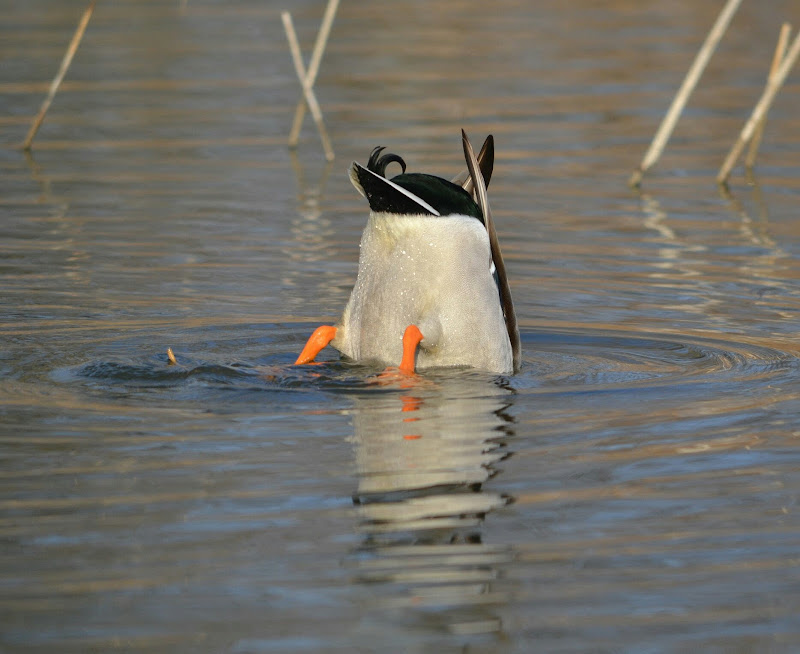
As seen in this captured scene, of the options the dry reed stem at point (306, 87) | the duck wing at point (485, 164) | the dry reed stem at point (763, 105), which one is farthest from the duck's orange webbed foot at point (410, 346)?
the dry reed stem at point (306, 87)

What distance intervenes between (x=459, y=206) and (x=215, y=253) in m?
3.72

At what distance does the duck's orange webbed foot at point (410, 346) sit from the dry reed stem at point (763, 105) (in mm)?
5550

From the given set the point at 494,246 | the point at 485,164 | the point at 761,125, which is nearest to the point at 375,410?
the point at 494,246

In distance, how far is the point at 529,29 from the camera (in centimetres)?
2269

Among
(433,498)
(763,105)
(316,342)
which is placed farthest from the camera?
(763,105)

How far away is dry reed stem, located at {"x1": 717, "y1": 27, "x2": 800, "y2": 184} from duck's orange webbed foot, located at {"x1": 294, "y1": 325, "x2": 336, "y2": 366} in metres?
5.46

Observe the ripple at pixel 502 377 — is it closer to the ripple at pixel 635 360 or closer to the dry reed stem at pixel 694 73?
the ripple at pixel 635 360

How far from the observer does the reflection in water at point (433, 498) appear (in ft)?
13.9

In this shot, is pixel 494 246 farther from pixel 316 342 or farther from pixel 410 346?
pixel 316 342

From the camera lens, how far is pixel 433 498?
5.03 meters

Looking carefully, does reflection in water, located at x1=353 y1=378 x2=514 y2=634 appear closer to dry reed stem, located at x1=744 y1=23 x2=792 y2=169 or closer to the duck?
the duck

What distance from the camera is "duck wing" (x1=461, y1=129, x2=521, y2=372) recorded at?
673 cm

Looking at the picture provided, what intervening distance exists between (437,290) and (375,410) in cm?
74

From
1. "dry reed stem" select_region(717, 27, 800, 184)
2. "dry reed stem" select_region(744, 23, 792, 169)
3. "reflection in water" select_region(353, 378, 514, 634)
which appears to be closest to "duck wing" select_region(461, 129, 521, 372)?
"reflection in water" select_region(353, 378, 514, 634)
